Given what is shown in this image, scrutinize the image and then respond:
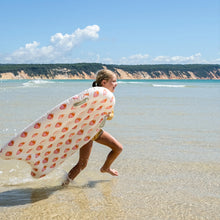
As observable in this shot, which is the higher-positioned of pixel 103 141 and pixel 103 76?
pixel 103 76

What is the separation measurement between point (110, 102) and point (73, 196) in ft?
3.69

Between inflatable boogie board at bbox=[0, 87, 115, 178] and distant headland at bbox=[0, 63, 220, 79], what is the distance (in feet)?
420

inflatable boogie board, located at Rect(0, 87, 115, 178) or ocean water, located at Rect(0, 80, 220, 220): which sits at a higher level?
inflatable boogie board, located at Rect(0, 87, 115, 178)

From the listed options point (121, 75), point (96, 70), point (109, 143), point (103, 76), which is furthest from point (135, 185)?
point (121, 75)

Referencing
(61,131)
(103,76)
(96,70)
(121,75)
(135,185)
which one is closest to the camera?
(61,131)

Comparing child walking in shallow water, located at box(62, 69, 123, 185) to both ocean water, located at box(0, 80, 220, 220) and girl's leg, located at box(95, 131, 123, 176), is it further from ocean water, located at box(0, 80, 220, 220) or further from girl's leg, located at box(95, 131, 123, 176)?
ocean water, located at box(0, 80, 220, 220)

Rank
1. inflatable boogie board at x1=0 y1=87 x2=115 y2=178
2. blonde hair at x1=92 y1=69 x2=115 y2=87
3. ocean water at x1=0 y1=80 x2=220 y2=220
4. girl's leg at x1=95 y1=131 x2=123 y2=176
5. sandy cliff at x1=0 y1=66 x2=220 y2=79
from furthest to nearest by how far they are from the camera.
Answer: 1. sandy cliff at x1=0 y1=66 x2=220 y2=79
2. girl's leg at x1=95 y1=131 x2=123 y2=176
3. blonde hair at x1=92 y1=69 x2=115 y2=87
4. inflatable boogie board at x1=0 y1=87 x2=115 y2=178
5. ocean water at x1=0 y1=80 x2=220 y2=220

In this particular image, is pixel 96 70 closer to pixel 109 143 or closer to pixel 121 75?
pixel 121 75

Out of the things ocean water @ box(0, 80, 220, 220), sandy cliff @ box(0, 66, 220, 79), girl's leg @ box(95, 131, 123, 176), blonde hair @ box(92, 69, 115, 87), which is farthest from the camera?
sandy cliff @ box(0, 66, 220, 79)

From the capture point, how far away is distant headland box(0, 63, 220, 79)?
136 metres

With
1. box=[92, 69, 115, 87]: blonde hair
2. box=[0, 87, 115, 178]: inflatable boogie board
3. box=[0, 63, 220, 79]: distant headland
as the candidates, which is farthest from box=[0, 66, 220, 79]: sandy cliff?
box=[92, 69, 115, 87]: blonde hair

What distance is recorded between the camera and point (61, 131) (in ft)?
12.4

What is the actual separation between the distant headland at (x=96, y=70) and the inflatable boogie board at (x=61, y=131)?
128 m

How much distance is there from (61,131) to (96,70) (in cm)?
14448
